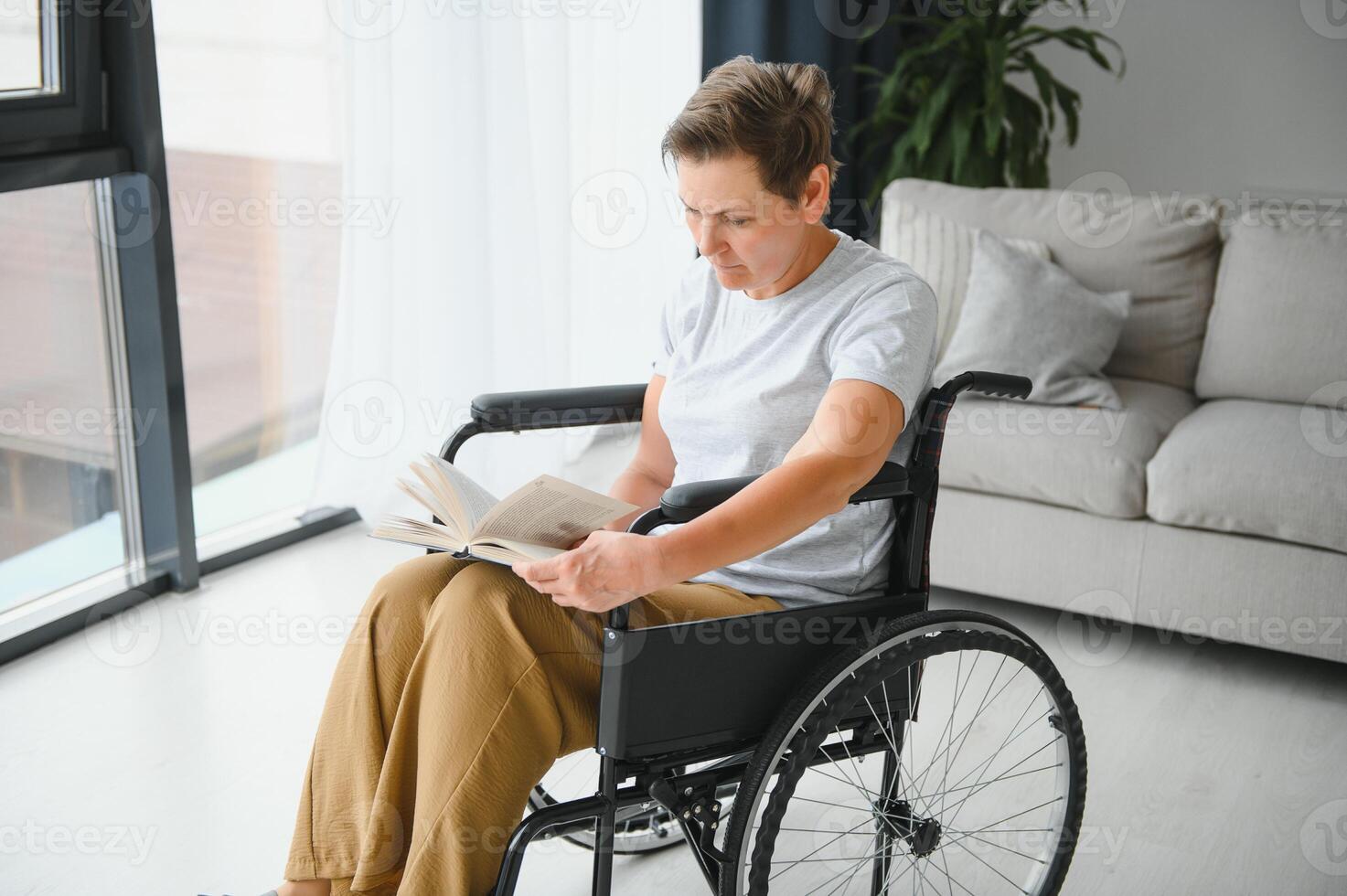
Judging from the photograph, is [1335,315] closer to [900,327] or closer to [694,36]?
[900,327]

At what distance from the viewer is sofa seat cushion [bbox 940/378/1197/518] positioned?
7.48ft

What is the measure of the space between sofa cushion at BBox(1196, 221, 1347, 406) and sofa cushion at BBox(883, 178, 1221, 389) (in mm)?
60

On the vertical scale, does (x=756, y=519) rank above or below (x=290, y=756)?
above

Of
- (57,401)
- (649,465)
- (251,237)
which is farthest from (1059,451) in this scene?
(57,401)

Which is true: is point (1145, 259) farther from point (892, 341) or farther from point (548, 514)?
point (548, 514)

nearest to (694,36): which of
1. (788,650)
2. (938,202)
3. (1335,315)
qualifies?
(938,202)

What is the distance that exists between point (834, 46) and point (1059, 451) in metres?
1.81

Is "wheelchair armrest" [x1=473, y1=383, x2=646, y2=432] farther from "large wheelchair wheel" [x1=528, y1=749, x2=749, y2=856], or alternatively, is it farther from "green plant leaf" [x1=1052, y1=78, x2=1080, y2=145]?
"green plant leaf" [x1=1052, y1=78, x2=1080, y2=145]

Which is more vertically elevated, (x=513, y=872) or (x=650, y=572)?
(x=650, y=572)

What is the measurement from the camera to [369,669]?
1.27m

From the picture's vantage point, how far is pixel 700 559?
1.18 metres

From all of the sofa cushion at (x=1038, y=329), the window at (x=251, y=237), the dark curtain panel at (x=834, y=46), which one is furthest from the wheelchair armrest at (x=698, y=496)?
the dark curtain panel at (x=834, y=46)

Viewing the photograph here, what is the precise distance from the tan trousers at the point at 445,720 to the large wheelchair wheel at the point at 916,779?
17cm

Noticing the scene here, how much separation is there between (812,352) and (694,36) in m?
2.35
